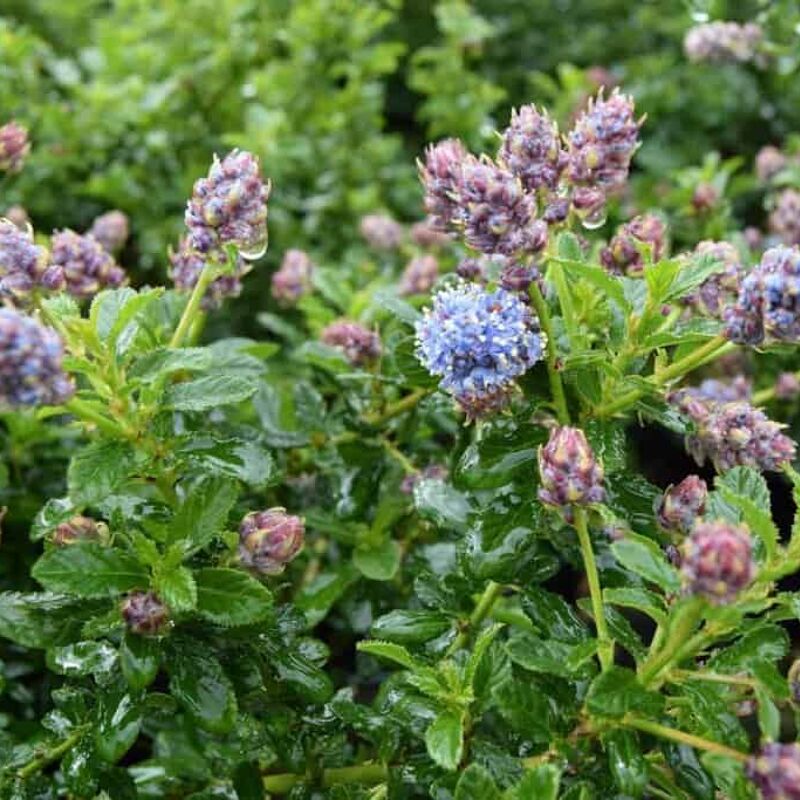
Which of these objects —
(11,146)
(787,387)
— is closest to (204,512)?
(11,146)

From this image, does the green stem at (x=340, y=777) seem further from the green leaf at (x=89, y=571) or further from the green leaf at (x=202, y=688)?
the green leaf at (x=89, y=571)

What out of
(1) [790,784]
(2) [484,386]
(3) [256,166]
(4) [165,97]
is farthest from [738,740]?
(4) [165,97]

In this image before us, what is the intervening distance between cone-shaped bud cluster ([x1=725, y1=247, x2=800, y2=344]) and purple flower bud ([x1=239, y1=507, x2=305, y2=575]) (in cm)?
52

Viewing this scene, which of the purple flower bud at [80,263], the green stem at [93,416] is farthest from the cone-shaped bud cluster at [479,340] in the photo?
the purple flower bud at [80,263]

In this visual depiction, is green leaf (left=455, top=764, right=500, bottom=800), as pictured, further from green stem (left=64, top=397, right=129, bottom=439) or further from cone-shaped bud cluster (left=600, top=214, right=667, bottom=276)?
cone-shaped bud cluster (left=600, top=214, right=667, bottom=276)

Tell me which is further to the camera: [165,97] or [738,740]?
[165,97]

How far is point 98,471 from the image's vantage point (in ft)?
3.87

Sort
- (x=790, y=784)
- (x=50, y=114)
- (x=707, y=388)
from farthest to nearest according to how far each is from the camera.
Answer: (x=50, y=114)
(x=707, y=388)
(x=790, y=784)

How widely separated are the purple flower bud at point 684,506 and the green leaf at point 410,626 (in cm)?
31


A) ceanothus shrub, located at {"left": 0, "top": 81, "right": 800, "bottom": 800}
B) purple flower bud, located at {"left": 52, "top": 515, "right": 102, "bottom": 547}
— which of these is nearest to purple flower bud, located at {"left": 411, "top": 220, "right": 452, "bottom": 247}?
ceanothus shrub, located at {"left": 0, "top": 81, "right": 800, "bottom": 800}

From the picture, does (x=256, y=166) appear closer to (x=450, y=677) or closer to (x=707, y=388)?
(x=450, y=677)

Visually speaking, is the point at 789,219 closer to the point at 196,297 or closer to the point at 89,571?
the point at 196,297

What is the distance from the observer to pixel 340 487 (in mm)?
1722

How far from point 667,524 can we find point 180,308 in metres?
0.81
